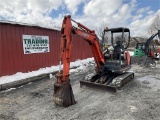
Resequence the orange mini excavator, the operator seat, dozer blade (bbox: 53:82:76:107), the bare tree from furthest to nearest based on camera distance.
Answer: the bare tree → the operator seat → the orange mini excavator → dozer blade (bbox: 53:82:76:107)

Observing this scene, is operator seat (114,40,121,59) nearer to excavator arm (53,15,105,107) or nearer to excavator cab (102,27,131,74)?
excavator cab (102,27,131,74)

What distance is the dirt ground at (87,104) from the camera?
15.8 feet

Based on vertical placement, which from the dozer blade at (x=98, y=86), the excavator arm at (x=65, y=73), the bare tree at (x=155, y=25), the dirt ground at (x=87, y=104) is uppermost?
the bare tree at (x=155, y=25)

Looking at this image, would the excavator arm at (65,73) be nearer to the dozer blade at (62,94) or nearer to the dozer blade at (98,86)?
the dozer blade at (62,94)

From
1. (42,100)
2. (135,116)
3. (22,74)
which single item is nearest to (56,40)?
(22,74)

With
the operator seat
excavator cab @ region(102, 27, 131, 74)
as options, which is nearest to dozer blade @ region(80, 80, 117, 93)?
excavator cab @ region(102, 27, 131, 74)

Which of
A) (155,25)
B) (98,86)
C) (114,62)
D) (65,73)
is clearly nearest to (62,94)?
(65,73)

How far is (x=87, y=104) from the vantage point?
A: 18.5 ft

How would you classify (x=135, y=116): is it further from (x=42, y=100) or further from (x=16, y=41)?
(x=16, y=41)

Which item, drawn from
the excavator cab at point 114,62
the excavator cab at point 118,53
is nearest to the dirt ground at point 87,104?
the excavator cab at point 114,62

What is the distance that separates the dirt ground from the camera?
189 inches

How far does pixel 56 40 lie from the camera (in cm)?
1216

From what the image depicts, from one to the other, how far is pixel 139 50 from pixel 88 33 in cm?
1005

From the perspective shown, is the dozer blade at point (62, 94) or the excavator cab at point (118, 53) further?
the excavator cab at point (118, 53)
